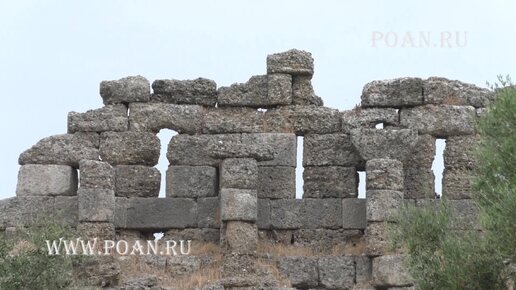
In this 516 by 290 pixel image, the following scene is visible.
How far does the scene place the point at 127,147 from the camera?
3052 centimetres

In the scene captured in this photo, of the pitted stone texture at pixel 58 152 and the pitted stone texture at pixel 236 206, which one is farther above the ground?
the pitted stone texture at pixel 58 152

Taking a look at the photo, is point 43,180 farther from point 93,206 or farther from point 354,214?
point 354,214

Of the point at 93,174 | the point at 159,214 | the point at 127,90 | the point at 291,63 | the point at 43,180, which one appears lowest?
the point at 159,214

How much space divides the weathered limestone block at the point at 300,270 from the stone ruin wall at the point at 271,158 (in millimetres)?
19

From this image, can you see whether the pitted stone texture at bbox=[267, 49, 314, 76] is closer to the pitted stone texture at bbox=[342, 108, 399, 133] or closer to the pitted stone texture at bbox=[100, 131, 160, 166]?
the pitted stone texture at bbox=[342, 108, 399, 133]

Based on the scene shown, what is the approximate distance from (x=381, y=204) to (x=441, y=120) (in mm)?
2338

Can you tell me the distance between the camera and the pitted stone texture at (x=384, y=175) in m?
29.3

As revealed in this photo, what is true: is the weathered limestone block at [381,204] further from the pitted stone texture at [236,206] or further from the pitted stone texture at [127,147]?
the pitted stone texture at [127,147]

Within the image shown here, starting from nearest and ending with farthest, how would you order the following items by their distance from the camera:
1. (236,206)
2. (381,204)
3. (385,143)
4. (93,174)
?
(236,206) < (381,204) < (93,174) < (385,143)

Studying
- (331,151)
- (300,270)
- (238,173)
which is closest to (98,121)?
(238,173)

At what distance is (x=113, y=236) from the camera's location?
96.4 feet

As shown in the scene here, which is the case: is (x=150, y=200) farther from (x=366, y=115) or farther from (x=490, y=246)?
(x=490, y=246)

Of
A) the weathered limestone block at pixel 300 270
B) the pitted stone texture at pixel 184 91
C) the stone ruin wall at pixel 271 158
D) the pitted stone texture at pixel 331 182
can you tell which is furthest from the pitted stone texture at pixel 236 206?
the pitted stone texture at pixel 184 91

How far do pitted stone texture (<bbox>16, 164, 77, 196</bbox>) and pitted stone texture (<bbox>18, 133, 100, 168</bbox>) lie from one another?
12cm
